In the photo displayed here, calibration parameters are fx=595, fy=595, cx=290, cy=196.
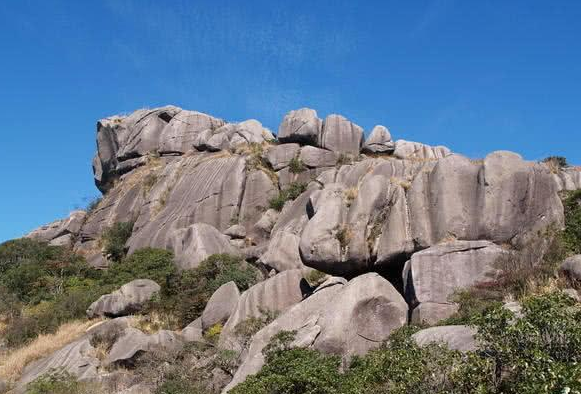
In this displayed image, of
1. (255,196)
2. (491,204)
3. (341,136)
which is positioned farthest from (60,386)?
(341,136)

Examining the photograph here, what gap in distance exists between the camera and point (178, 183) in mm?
44000

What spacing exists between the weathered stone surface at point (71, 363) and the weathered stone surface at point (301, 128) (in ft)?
78.1

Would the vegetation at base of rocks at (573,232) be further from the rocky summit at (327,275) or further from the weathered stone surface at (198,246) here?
the weathered stone surface at (198,246)

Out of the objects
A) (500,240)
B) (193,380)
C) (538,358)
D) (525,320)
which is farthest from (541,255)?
(193,380)

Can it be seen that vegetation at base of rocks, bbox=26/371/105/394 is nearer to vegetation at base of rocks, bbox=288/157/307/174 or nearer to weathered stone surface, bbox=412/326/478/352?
weathered stone surface, bbox=412/326/478/352

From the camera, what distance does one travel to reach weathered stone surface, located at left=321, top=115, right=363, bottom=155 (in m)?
43.8

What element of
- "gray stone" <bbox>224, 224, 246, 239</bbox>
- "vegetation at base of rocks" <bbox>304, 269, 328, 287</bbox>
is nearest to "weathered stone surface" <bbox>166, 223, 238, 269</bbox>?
"gray stone" <bbox>224, 224, 246, 239</bbox>

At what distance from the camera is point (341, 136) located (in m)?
44.1

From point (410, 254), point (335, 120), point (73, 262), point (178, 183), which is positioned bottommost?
point (410, 254)

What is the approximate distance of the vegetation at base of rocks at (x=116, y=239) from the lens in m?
41.0

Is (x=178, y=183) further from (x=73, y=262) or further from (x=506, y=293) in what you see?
(x=506, y=293)

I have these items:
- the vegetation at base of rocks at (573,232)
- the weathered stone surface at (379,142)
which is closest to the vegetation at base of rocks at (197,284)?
the vegetation at base of rocks at (573,232)

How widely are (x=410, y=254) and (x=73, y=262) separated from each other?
→ 27147 mm

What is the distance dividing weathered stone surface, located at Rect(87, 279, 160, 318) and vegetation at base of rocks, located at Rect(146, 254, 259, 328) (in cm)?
64
